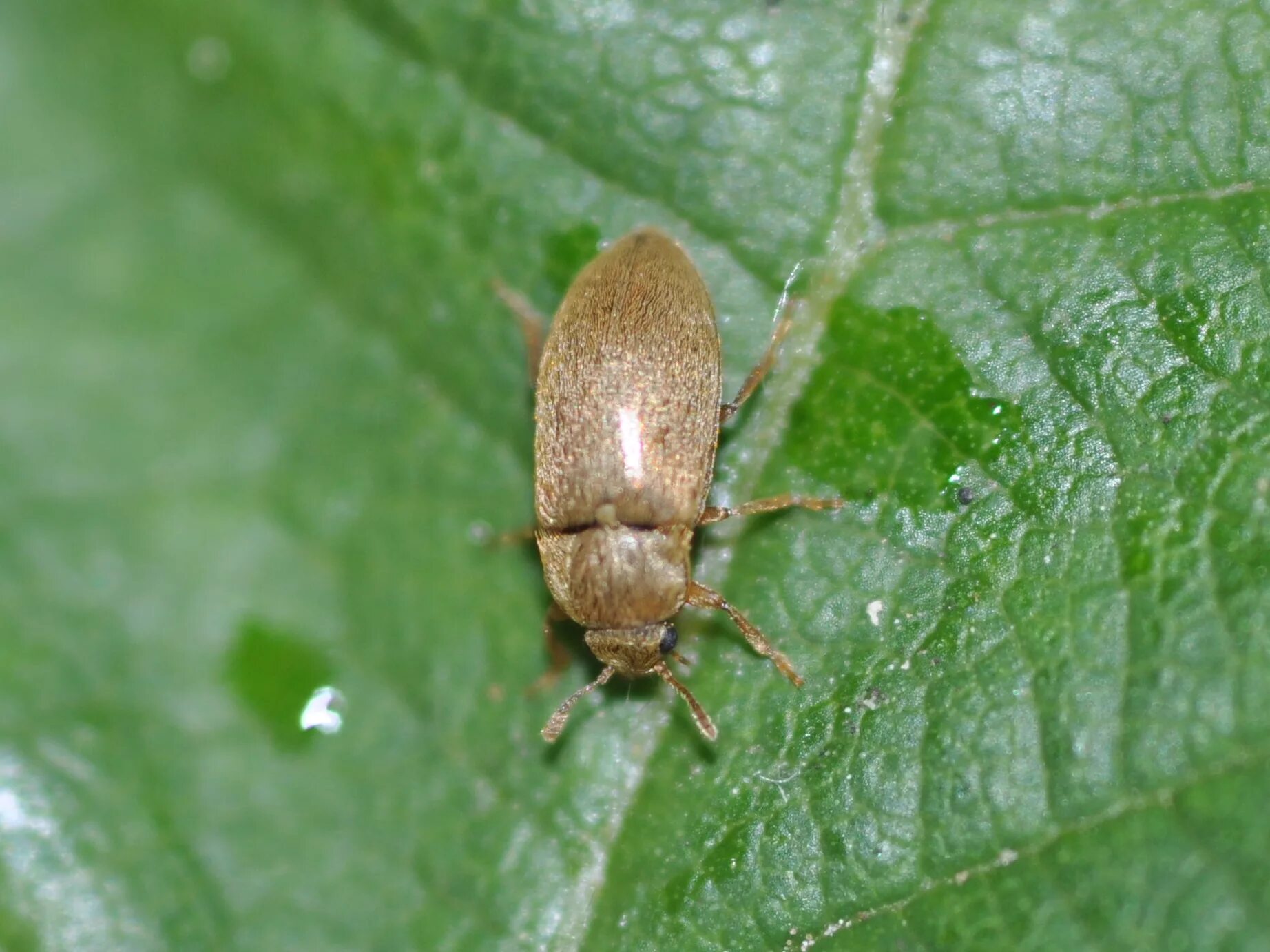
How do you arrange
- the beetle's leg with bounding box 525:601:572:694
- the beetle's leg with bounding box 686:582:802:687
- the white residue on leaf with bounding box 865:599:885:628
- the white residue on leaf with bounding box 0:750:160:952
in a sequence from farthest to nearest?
the beetle's leg with bounding box 525:601:572:694 → the white residue on leaf with bounding box 0:750:160:952 → the beetle's leg with bounding box 686:582:802:687 → the white residue on leaf with bounding box 865:599:885:628

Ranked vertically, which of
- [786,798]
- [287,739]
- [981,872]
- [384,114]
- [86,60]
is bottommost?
[981,872]

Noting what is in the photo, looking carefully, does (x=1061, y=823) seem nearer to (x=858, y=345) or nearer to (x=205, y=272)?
(x=858, y=345)

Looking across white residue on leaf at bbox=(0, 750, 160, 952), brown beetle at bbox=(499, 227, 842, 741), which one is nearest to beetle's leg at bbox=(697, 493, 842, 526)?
brown beetle at bbox=(499, 227, 842, 741)

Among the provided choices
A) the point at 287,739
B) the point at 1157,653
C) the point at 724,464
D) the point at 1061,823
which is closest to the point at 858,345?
the point at 724,464

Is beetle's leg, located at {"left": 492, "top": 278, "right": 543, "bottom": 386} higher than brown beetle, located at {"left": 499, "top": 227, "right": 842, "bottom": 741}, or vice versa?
beetle's leg, located at {"left": 492, "top": 278, "right": 543, "bottom": 386}

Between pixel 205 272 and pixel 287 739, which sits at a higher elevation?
pixel 205 272

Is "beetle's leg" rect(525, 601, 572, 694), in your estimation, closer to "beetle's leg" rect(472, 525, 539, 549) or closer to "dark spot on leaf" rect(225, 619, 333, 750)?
"beetle's leg" rect(472, 525, 539, 549)

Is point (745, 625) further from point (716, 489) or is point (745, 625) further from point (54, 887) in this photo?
point (54, 887)
